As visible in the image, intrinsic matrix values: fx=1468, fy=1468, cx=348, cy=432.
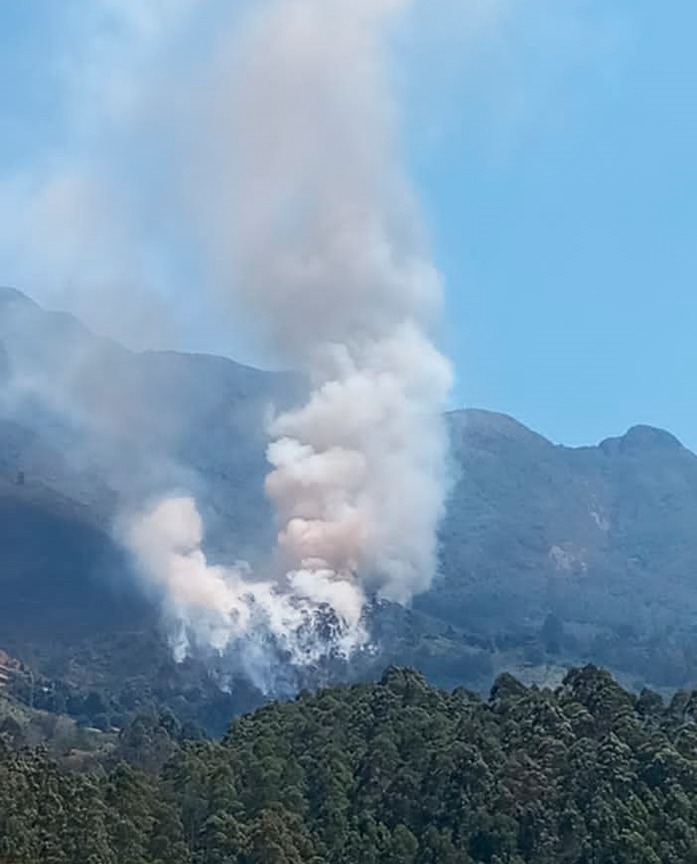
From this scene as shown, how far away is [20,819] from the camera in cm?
7131

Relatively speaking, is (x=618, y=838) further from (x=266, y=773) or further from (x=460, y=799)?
(x=266, y=773)

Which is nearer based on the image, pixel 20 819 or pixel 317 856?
pixel 20 819

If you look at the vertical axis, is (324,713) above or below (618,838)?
above

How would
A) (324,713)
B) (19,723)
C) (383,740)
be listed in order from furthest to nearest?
(19,723) < (324,713) < (383,740)

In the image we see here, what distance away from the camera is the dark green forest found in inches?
3019

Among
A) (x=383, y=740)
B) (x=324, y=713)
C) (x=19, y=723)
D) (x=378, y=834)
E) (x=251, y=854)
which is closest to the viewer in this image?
(x=251, y=854)

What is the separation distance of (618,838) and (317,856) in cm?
1634

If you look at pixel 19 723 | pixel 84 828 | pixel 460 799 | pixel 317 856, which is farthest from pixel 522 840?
pixel 19 723

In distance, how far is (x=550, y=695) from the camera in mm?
107500

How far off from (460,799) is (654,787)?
11.3 meters

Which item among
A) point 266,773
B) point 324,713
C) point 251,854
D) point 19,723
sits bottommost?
point 251,854

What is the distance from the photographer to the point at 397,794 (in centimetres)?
8894

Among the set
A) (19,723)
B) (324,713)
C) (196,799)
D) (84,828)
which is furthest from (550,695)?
(19,723)

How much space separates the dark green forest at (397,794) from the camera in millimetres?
76688
